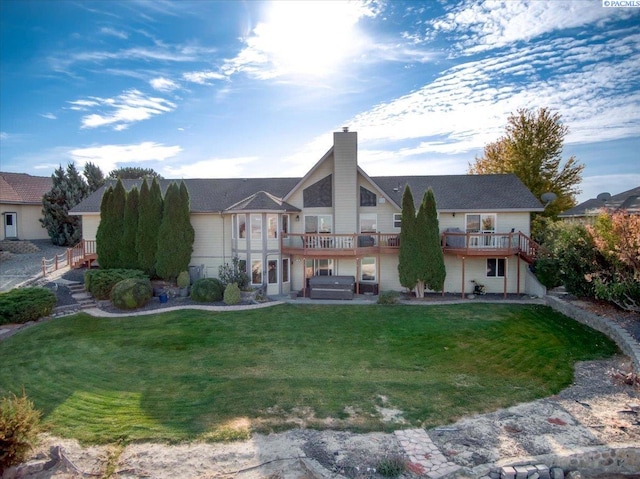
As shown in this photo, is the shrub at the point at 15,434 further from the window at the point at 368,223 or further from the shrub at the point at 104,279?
the window at the point at 368,223

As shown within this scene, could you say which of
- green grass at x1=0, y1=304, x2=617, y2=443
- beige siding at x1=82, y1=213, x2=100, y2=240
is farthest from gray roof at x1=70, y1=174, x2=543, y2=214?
green grass at x1=0, y1=304, x2=617, y2=443

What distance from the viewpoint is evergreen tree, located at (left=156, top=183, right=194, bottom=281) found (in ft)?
66.1

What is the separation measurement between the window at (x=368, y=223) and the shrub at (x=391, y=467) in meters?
15.3

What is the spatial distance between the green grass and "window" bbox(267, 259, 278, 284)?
12.6ft

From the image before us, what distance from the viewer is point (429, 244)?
18.9 meters

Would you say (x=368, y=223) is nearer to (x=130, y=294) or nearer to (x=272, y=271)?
(x=272, y=271)

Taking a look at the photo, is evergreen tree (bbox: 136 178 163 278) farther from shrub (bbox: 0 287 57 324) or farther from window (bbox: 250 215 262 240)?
window (bbox: 250 215 262 240)

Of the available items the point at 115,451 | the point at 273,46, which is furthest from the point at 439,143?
the point at 115,451

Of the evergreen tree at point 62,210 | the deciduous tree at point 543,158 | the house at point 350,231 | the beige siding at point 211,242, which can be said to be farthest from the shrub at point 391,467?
the evergreen tree at point 62,210

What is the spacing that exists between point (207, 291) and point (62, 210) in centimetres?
1973

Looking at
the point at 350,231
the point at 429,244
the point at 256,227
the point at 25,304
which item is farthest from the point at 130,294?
the point at 429,244

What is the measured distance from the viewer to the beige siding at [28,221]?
29375mm

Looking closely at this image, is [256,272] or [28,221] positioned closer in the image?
[256,272]

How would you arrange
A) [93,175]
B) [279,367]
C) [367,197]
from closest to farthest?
[279,367] < [367,197] < [93,175]
